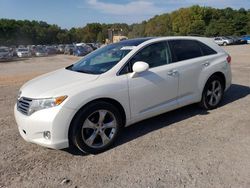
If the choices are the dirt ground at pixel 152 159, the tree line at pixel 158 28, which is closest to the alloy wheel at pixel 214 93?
the dirt ground at pixel 152 159

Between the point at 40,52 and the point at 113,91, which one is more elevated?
the point at 113,91

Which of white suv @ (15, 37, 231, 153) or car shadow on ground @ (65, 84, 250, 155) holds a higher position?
white suv @ (15, 37, 231, 153)

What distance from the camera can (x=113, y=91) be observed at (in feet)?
13.6

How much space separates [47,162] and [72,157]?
348 millimetres

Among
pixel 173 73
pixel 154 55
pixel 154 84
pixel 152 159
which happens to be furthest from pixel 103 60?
pixel 152 159

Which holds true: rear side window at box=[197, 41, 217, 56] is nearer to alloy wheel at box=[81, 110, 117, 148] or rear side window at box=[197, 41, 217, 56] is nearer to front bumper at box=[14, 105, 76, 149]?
alloy wheel at box=[81, 110, 117, 148]

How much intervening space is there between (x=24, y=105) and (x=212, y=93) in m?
3.70

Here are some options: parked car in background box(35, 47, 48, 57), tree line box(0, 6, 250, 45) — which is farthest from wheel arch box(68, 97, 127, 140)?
tree line box(0, 6, 250, 45)

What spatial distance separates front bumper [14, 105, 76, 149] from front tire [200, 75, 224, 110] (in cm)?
297

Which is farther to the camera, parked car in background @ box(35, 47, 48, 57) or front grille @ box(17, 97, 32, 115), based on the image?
parked car in background @ box(35, 47, 48, 57)

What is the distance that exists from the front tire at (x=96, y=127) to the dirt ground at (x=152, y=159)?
152 mm

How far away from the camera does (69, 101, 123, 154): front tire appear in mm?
3872

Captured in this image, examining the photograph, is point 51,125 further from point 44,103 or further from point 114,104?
point 114,104

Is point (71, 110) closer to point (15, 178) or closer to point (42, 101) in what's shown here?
point (42, 101)
